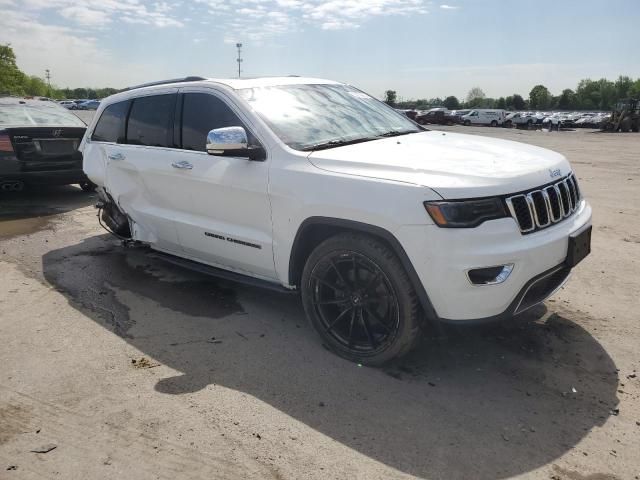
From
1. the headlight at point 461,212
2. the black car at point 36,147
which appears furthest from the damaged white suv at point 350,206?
the black car at point 36,147

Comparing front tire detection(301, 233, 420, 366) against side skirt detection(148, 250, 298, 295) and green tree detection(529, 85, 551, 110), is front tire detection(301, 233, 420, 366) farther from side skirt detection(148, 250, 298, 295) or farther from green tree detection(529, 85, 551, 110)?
green tree detection(529, 85, 551, 110)

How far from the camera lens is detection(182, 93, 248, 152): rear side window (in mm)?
4082

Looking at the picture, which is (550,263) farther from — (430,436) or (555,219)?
(430,436)

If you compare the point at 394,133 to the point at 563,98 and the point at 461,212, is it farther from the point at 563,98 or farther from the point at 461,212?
the point at 563,98

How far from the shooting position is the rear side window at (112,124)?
5250mm

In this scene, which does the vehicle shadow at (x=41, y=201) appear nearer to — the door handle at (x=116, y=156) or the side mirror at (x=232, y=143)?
the door handle at (x=116, y=156)

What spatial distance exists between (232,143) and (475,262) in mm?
1799

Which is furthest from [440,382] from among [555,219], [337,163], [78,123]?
[78,123]

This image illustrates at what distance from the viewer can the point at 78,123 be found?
881 cm

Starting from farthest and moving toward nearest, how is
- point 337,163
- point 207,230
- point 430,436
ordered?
point 207,230 < point 337,163 < point 430,436

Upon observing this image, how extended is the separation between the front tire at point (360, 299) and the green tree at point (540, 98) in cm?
14395

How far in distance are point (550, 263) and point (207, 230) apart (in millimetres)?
2536

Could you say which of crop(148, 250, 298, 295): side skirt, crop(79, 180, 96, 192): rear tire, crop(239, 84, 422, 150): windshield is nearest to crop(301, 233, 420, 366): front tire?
crop(148, 250, 298, 295): side skirt

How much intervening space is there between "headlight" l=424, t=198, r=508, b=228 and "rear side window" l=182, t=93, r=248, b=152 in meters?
1.78
